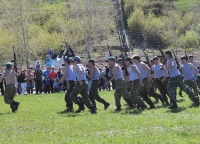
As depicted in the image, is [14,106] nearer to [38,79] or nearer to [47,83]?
[38,79]

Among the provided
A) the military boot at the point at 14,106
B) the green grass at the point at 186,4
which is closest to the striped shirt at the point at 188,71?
the military boot at the point at 14,106

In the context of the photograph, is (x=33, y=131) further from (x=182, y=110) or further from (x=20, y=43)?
(x=20, y=43)

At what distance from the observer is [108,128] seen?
39.0ft

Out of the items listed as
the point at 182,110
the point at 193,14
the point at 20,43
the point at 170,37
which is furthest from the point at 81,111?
the point at 193,14

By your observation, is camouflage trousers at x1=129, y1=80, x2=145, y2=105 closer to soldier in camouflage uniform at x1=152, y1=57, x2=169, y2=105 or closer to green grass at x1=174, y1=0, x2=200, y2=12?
soldier in camouflage uniform at x1=152, y1=57, x2=169, y2=105

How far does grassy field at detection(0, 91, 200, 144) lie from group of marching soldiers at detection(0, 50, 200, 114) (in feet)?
3.45

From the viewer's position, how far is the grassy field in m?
10.3

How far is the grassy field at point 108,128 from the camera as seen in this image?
1029 centimetres

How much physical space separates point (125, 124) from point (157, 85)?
713 cm

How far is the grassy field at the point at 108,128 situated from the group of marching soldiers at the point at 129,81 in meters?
1.05

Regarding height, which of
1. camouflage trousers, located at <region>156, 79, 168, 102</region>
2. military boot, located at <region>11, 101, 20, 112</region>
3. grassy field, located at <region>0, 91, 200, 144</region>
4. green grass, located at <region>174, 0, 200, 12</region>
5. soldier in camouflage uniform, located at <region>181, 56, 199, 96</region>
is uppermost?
green grass, located at <region>174, 0, 200, 12</region>

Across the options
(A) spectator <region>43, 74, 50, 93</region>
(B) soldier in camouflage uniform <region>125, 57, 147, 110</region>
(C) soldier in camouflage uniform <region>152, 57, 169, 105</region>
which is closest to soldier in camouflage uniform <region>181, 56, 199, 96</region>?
(C) soldier in camouflage uniform <region>152, 57, 169, 105</region>

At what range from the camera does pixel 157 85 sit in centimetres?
1923

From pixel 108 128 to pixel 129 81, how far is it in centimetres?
625
